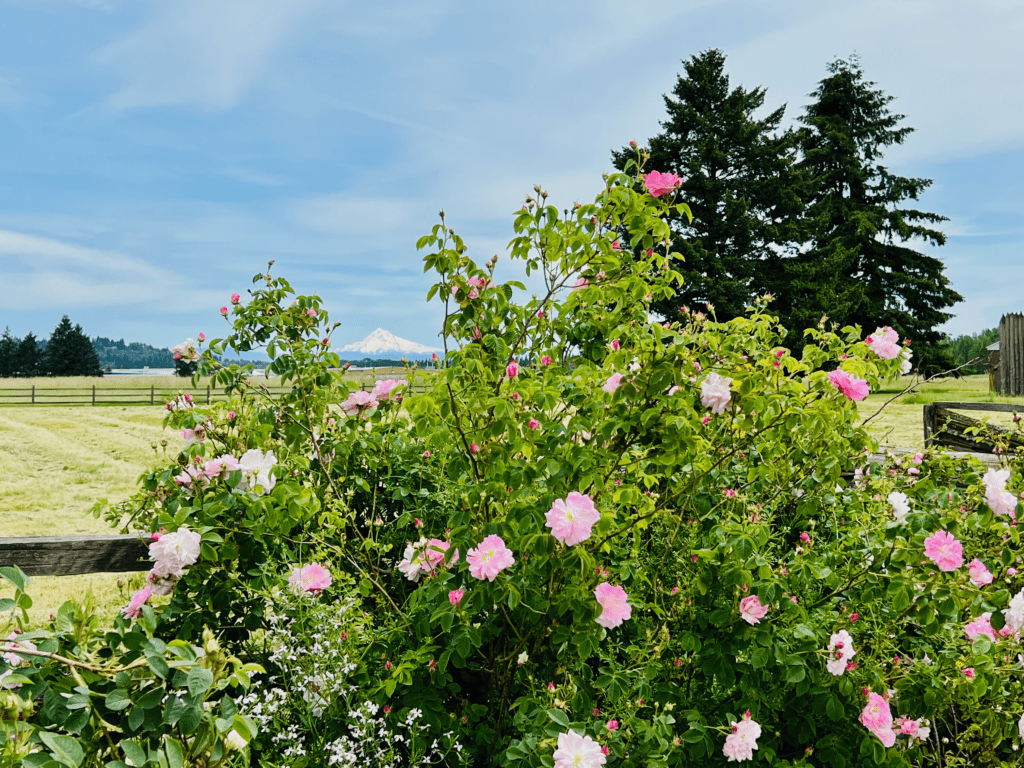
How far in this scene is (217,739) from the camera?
1256 millimetres

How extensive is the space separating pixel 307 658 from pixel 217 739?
1045mm

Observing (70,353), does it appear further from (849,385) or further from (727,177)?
(849,385)

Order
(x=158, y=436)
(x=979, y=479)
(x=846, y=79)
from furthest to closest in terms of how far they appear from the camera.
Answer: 1. (x=846, y=79)
2. (x=158, y=436)
3. (x=979, y=479)

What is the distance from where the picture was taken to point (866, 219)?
2739 centimetres

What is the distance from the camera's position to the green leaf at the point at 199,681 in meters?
1.15

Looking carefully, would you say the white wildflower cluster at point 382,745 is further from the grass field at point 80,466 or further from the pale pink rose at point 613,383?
the pale pink rose at point 613,383

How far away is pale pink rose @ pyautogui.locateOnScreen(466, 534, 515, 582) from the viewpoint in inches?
76.6

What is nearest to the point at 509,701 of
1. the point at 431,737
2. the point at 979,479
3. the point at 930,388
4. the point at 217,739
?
the point at 431,737

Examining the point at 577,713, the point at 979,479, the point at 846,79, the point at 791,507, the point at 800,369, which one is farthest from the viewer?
the point at 846,79

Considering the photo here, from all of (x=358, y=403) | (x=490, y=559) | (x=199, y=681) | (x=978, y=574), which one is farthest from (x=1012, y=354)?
(x=199, y=681)

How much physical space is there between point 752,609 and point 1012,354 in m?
22.9

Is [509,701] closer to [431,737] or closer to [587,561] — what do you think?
[431,737]

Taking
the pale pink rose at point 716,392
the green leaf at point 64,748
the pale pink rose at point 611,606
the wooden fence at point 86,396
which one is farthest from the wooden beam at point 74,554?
the wooden fence at point 86,396

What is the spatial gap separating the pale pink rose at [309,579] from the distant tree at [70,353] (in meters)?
62.7
